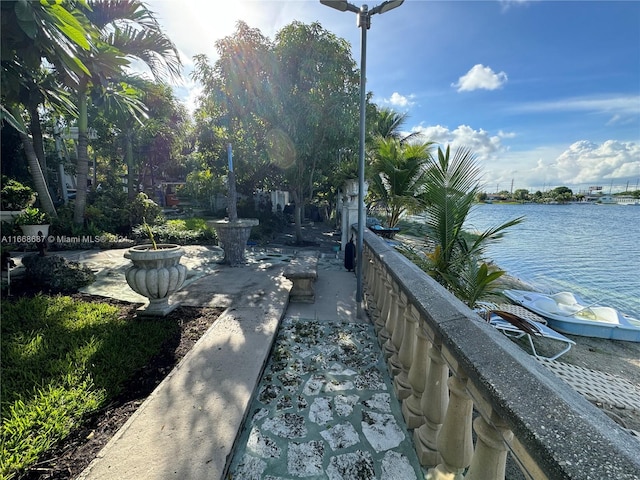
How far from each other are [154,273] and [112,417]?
1.78 meters

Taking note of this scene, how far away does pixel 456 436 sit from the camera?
4.78ft

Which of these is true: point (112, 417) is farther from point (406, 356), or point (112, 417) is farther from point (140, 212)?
point (140, 212)

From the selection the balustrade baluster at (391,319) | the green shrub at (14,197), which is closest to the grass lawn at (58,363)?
the balustrade baluster at (391,319)

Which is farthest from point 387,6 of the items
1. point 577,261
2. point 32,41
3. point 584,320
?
point 577,261

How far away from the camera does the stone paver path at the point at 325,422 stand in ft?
5.93

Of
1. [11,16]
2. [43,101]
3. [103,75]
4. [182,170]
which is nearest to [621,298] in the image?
[11,16]

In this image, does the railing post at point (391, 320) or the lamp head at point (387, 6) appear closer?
the railing post at point (391, 320)

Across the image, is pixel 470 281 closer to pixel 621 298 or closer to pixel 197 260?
pixel 197 260

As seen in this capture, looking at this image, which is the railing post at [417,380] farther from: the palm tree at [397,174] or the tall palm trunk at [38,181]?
the tall palm trunk at [38,181]

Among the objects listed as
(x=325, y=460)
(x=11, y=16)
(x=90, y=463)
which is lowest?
(x=325, y=460)

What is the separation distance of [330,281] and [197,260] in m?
3.79

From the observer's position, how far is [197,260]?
7492 mm

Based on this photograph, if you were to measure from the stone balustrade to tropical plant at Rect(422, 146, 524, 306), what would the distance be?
1662 mm

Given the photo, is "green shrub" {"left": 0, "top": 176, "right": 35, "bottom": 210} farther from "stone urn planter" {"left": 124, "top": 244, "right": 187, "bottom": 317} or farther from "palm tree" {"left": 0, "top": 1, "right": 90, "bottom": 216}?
"stone urn planter" {"left": 124, "top": 244, "right": 187, "bottom": 317}
